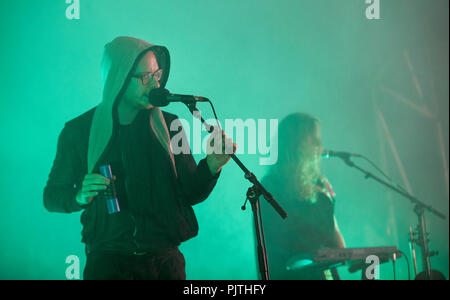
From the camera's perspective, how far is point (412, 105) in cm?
348

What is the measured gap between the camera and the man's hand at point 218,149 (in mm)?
1566

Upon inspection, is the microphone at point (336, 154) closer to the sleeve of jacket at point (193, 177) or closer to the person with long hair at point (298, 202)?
the person with long hair at point (298, 202)

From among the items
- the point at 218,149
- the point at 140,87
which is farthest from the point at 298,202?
the point at 140,87

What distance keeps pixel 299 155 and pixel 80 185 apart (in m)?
1.60

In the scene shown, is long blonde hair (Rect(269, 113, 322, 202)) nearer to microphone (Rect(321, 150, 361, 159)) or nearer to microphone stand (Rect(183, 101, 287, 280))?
microphone (Rect(321, 150, 361, 159))

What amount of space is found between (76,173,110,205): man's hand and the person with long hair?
1233 mm

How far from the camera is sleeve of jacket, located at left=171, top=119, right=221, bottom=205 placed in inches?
70.9

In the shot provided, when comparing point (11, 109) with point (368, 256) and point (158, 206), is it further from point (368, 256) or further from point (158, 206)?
point (368, 256)

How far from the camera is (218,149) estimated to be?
1.63 m

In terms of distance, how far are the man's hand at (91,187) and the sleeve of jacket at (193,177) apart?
36 cm

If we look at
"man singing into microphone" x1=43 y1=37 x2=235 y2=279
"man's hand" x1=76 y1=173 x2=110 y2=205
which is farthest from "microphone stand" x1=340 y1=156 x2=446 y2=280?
"man's hand" x1=76 y1=173 x2=110 y2=205

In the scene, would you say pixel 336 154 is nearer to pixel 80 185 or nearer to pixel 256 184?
pixel 256 184

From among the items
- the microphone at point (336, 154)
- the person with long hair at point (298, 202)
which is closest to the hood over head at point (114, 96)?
the person with long hair at point (298, 202)

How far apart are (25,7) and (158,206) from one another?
63.6 inches
